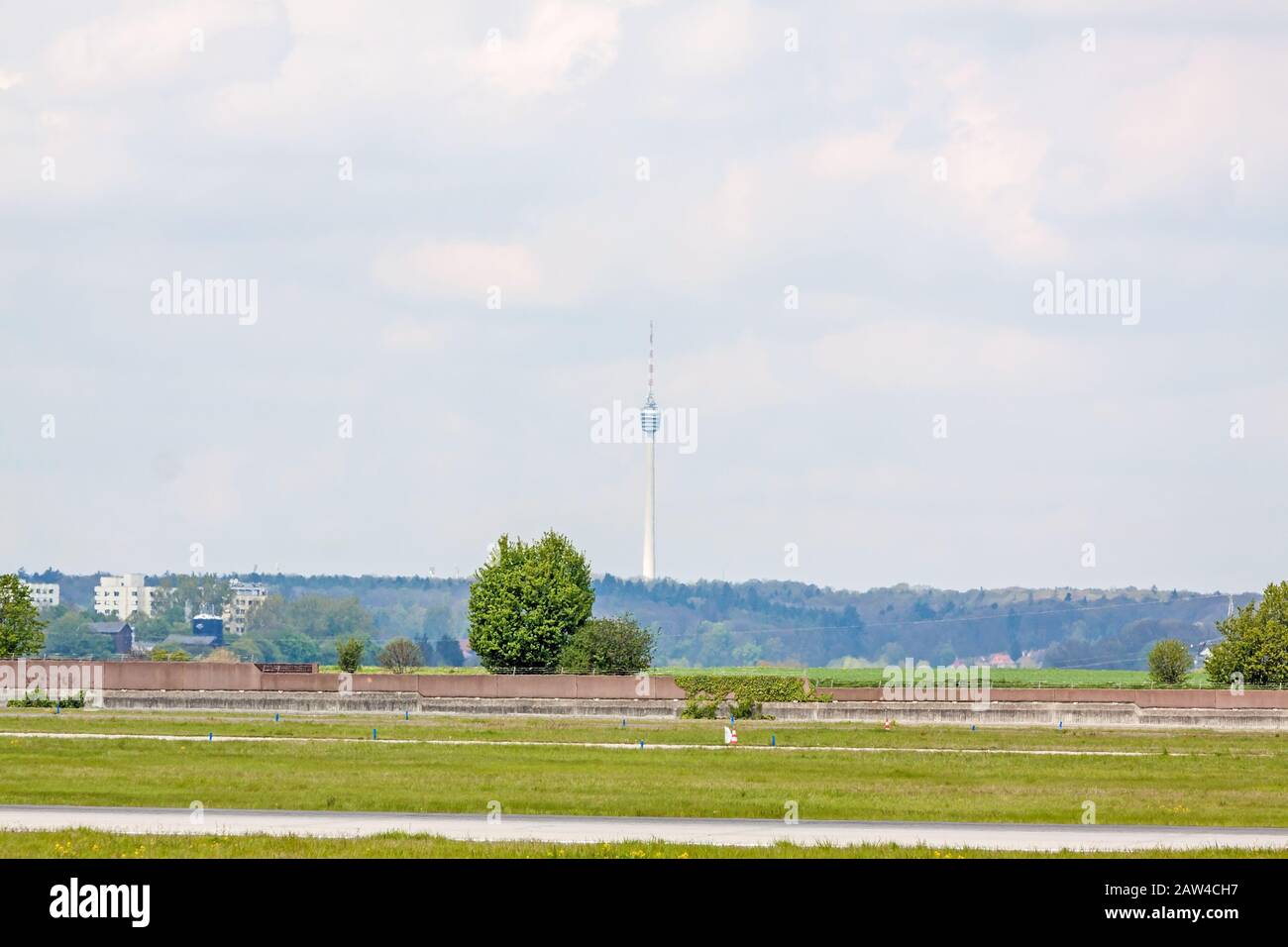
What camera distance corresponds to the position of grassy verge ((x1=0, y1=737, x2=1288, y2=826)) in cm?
3706

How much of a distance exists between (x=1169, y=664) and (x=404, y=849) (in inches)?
3189

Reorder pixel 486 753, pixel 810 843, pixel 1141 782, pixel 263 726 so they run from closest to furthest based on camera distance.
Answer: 1. pixel 810 843
2. pixel 1141 782
3. pixel 486 753
4. pixel 263 726

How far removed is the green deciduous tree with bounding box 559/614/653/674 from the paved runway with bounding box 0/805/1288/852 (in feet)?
175

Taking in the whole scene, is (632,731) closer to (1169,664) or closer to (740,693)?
(740,693)

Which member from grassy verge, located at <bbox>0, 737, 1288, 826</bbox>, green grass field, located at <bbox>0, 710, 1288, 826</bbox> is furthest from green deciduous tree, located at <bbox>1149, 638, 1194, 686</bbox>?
grassy verge, located at <bbox>0, 737, 1288, 826</bbox>

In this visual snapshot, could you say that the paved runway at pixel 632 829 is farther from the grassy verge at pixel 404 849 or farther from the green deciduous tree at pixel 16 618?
the green deciduous tree at pixel 16 618

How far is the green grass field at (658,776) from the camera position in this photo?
37281mm

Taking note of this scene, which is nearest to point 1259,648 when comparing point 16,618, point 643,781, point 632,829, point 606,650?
point 606,650

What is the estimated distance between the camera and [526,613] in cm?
9569

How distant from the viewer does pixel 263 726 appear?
66.4m
